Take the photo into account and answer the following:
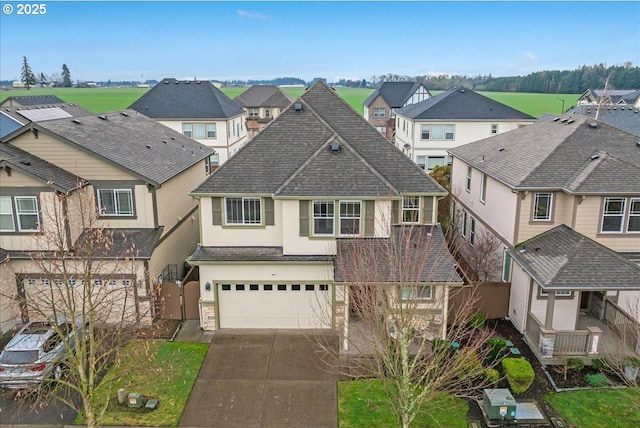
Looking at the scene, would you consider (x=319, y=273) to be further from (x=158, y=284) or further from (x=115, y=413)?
(x=115, y=413)

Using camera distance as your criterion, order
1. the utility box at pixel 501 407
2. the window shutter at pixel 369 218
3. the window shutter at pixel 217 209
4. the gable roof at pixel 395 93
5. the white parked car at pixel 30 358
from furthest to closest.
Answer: the gable roof at pixel 395 93 < the window shutter at pixel 217 209 < the window shutter at pixel 369 218 < the white parked car at pixel 30 358 < the utility box at pixel 501 407

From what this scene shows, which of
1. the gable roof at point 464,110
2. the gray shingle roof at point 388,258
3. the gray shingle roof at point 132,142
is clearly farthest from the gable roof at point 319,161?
the gable roof at point 464,110

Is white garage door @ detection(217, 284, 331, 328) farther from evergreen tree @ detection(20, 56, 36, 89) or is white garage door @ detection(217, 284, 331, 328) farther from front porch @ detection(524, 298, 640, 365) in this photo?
evergreen tree @ detection(20, 56, 36, 89)

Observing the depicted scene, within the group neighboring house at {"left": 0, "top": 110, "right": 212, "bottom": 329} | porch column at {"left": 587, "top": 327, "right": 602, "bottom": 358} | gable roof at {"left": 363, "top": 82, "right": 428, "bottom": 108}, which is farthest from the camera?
gable roof at {"left": 363, "top": 82, "right": 428, "bottom": 108}

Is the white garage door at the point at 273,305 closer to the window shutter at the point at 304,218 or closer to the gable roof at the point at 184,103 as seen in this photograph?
the window shutter at the point at 304,218

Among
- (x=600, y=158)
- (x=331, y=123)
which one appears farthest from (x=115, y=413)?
(x=600, y=158)

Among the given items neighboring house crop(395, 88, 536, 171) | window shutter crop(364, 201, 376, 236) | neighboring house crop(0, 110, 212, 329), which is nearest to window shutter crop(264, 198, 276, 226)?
window shutter crop(364, 201, 376, 236)
